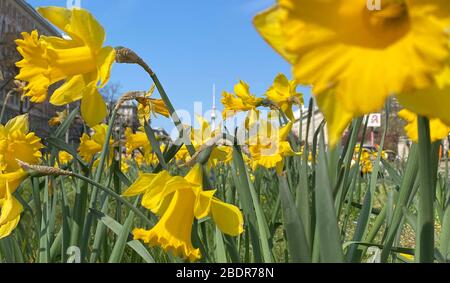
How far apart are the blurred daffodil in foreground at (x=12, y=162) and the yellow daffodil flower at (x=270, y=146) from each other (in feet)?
2.64

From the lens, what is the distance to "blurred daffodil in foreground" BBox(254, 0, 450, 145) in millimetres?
375

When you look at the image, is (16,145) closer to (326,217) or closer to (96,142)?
(96,142)

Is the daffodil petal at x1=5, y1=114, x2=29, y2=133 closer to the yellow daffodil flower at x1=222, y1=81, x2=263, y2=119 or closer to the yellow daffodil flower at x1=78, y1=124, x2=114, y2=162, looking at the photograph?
the yellow daffodil flower at x1=78, y1=124, x2=114, y2=162

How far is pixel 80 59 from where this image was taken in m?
0.83

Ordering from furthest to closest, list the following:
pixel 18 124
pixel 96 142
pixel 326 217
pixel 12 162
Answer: pixel 96 142 → pixel 18 124 → pixel 12 162 → pixel 326 217

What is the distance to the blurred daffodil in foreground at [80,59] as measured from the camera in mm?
795

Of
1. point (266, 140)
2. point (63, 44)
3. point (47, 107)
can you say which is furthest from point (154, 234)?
point (47, 107)

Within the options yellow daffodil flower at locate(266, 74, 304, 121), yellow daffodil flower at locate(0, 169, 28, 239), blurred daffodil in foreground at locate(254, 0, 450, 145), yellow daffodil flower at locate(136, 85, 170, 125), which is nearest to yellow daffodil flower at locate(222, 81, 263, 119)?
yellow daffodil flower at locate(266, 74, 304, 121)

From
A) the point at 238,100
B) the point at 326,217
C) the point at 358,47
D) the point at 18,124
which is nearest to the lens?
the point at 358,47

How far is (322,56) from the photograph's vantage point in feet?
1.37

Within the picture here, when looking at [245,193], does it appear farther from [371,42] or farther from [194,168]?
[371,42]

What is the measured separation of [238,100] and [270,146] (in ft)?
1.27

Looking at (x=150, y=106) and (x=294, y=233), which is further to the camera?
(x=150, y=106)

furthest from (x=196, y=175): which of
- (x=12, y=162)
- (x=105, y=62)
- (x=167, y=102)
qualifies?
(x=12, y=162)
